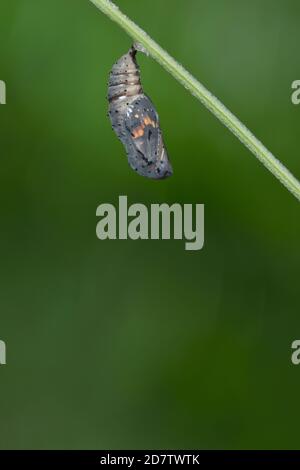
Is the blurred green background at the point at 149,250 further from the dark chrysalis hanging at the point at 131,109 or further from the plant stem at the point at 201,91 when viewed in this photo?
the plant stem at the point at 201,91

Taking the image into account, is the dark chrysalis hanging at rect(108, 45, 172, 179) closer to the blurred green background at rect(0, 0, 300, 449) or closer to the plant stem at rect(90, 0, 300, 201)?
the plant stem at rect(90, 0, 300, 201)

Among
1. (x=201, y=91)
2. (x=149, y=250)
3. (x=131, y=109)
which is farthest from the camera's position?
(x=149, y=250)

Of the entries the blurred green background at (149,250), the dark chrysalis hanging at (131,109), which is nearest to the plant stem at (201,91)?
the dark chrysalis hanging at (131,109)

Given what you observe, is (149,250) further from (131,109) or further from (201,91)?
(201,91)

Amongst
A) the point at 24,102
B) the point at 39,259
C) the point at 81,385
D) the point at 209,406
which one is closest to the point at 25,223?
the point at 39,259

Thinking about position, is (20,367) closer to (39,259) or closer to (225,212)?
(39,259)

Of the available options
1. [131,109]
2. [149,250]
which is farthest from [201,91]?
[149,250]

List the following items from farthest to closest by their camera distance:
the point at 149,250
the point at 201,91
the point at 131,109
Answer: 1. the point at 149,250
2. the point at 131,109
3. the point at 201,91
